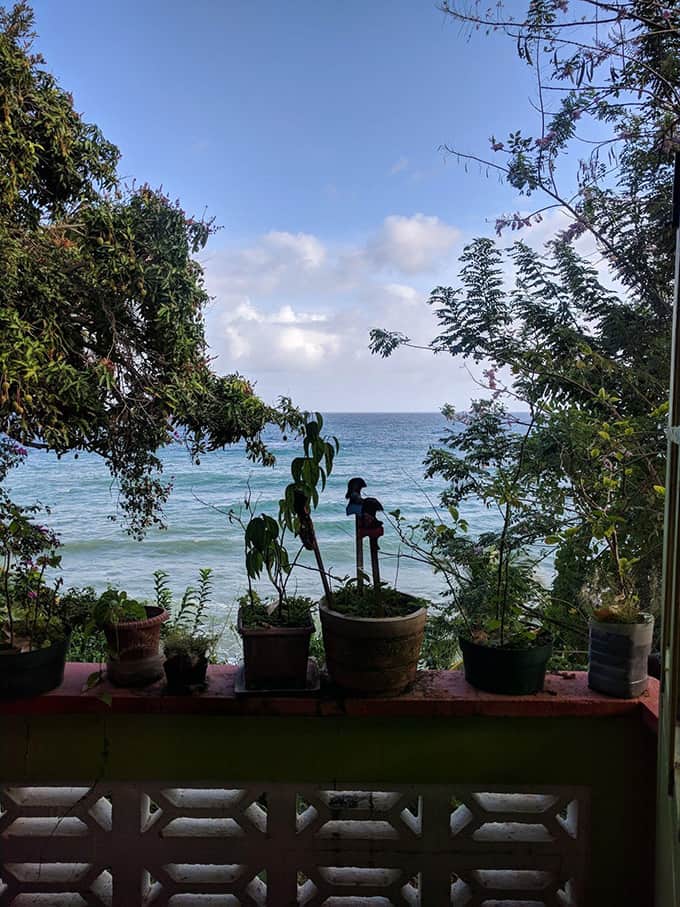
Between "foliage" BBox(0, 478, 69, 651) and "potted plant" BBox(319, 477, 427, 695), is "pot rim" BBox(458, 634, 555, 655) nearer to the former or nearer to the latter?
"potted plant" BBox(319, 477, 427, 695)

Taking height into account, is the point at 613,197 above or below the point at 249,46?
below

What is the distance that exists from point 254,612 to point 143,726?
14.6 inches

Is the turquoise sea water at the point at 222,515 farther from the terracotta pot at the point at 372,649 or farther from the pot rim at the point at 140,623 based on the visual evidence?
the terracotta pot at the point at 372,649

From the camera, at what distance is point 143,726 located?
129 cm

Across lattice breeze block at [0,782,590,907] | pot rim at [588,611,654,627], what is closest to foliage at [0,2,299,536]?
lattice breeze block at [0,782,590,907]

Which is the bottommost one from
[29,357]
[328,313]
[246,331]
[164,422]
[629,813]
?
[629,813]

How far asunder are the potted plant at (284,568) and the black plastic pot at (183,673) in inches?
4.6

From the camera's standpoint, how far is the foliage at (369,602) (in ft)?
4.24

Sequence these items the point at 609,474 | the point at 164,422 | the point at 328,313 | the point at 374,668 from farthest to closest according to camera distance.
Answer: the point at 328,313 → the point at 164,422 → the point at 609,474 → the point at 374,668

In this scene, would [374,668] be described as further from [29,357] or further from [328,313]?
[328,313]

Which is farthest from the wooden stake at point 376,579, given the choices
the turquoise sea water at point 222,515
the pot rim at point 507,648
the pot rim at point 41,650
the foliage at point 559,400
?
the turquoise sea water at point 222,515

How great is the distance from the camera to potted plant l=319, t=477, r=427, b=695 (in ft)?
3.98

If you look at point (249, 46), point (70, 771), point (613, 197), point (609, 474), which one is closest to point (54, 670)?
point (70, 771)

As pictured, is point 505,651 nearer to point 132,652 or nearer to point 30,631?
point 132,652
